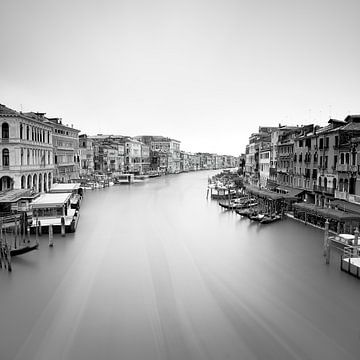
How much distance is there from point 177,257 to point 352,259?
20.6ft

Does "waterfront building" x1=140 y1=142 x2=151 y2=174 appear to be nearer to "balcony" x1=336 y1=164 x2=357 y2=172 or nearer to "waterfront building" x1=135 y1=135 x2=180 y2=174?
"waterfront building" x1=135 y1=135 x2=180 y2=174

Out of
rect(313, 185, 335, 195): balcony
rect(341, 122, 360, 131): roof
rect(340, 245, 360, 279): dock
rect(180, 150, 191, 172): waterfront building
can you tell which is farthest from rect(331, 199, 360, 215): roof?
rect(180, 150, 191, 172): waterfront building

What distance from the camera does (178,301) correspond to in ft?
33.1

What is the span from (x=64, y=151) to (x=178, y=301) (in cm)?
3757

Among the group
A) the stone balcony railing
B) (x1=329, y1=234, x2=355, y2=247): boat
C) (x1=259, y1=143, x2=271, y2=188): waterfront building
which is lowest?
(x1=329, y1=234, x2=355, y2=247): boat

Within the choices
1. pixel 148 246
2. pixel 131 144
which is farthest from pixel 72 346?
pixel 131 144

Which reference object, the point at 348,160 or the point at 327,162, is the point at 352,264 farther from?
the point at 327,162

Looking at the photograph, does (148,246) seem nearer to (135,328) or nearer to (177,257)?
(177,257)

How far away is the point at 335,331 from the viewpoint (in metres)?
8.48

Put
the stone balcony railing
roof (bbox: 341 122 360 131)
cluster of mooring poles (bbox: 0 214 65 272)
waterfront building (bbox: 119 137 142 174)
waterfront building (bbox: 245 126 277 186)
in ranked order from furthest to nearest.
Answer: waterfront building (bbox: 119 137 142 174) → waterfront building (bbox: 245 126 277 186) → roof (bbox: 341 122 360 131) → the stone balcony railing → cluster of mooring poles (bbox: 0 214 65 272)

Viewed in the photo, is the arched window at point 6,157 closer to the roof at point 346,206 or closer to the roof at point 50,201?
the roof at point 50,201

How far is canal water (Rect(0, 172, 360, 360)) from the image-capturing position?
773cm

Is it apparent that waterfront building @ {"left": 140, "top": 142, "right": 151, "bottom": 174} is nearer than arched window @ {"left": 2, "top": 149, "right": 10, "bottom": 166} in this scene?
No

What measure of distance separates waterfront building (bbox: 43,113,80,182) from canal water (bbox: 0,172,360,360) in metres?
26.3
